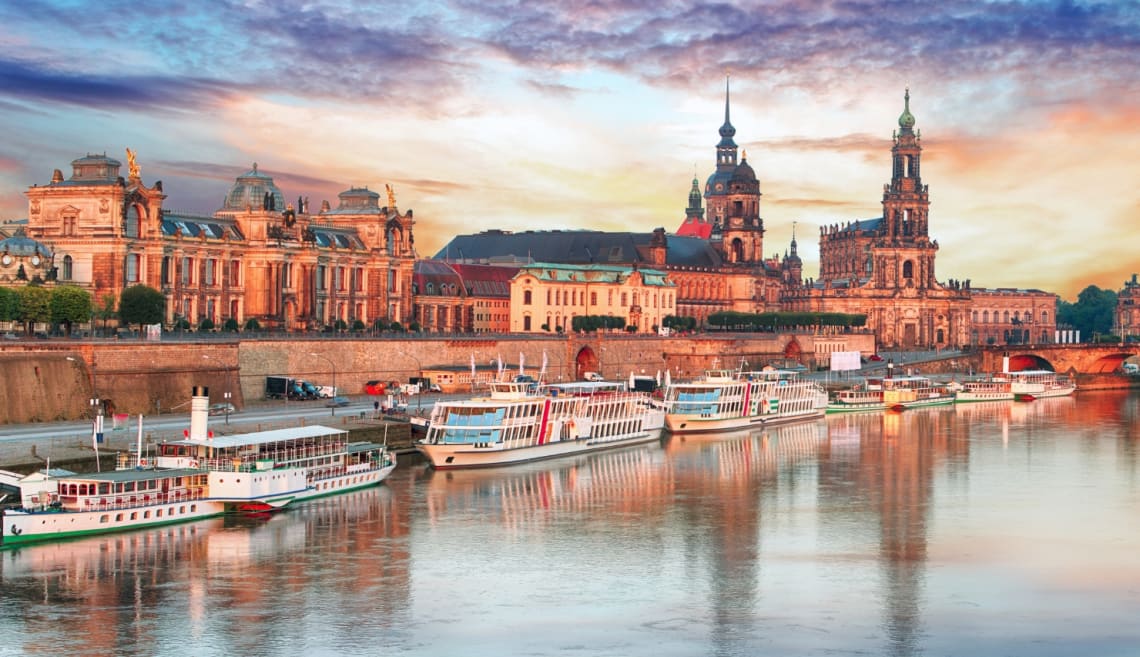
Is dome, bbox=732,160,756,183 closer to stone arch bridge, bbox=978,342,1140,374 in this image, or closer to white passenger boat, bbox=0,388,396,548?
A: stone arch bridge, bbox=978,342,1140,374

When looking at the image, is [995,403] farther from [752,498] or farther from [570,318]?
[752,498]

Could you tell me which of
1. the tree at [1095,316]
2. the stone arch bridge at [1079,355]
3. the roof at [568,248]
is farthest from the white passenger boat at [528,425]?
the tree at [1095,316]

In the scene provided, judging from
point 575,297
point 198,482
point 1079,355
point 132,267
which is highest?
point 575,297

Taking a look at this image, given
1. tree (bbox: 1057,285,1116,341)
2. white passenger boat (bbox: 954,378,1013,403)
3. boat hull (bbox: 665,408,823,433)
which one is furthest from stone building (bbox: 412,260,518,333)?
tree (bbox: 1057,285,1116,341)

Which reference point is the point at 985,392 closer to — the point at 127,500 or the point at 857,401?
the point at 857,401

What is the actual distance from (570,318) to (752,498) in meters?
67.9

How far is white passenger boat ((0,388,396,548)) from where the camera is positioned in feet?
136

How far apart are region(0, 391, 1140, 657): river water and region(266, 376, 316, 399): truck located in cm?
1595

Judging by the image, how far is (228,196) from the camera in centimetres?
9219

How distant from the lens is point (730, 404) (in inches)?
3071

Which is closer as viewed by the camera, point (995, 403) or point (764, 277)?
point (995, 403)

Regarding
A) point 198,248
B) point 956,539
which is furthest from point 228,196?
point 956,539

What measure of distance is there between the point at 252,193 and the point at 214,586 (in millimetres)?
57198

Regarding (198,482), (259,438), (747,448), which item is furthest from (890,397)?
(198,482)
